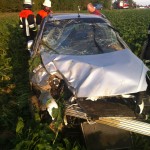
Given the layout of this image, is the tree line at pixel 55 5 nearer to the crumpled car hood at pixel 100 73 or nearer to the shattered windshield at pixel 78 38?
the shattered windshield at pixel 78 38

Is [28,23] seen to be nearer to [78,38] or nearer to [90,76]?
[78,38]

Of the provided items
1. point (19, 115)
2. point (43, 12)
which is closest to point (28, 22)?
point (43, 12)

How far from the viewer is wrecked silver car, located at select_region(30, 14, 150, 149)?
4574mm

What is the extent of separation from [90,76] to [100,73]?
156mm

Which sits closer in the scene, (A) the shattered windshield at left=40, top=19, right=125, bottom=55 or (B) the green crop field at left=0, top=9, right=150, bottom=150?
(B) the green crop field at left=0, top=9, right=150, bottom=150

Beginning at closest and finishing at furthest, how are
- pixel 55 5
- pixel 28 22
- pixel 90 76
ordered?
pixel 90 76, pixel 28 22, pixel 55 5

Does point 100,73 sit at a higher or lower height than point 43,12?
lower

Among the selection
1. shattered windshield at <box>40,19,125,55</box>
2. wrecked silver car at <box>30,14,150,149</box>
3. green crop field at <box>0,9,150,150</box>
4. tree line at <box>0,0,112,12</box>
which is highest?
shattered windshield at <box>40,19,125,55</box>

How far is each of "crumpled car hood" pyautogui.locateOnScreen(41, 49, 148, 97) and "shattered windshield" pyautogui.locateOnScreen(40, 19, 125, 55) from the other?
356mm

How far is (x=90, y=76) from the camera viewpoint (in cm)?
481

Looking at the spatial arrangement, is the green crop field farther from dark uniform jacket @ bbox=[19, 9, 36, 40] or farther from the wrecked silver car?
dark uniform jacket @ bbox=[19, 9, 36, 40]

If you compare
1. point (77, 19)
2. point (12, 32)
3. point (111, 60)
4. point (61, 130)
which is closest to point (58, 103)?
point (61, 130)

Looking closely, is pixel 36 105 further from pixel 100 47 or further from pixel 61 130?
pixel 100 47

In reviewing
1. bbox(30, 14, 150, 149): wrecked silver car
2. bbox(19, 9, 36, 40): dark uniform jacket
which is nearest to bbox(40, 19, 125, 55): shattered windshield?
bbox(30, 14, 150, 149): wrecked silver car
